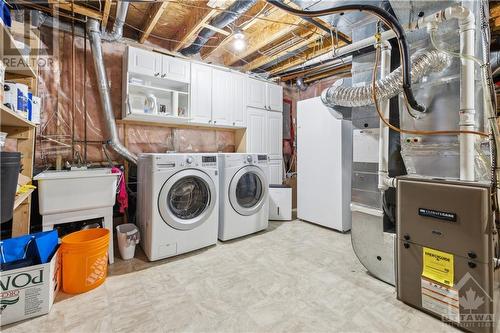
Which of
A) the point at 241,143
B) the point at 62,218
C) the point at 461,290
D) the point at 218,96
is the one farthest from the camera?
the point at 241,143

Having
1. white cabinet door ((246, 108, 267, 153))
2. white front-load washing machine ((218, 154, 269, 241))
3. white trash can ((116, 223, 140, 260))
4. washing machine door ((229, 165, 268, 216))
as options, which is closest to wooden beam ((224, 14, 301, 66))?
white cabinet door ((246, 108, 267, 153))

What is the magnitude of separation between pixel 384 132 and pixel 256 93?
232cm

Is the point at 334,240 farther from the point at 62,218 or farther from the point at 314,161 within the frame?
the point at 62,218

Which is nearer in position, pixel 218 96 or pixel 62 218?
pixel 62 218

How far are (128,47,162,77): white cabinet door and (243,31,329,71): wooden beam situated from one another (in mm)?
1480

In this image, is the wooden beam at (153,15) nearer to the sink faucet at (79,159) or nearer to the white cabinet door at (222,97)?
the white cabinet door at (222,97)

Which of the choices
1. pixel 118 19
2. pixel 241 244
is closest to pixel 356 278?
pixel 241 244

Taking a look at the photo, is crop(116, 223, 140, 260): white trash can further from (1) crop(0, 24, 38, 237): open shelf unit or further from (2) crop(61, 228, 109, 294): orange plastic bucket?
(1) crop(0, 24, 38, 237): open shelf unit

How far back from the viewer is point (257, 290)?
168cm

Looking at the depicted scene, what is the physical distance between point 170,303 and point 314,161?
2460mm

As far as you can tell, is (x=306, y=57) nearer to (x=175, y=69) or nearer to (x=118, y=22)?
(x=175, y=69)

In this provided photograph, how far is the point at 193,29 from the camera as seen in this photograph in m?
2.43

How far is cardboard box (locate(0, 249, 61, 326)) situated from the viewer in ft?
4.32

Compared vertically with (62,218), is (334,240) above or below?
below
